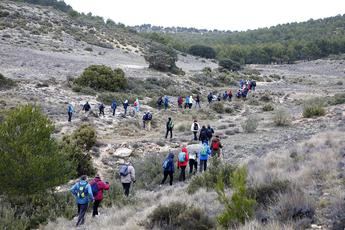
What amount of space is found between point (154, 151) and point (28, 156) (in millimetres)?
9795

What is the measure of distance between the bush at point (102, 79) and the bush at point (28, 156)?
75.1ft

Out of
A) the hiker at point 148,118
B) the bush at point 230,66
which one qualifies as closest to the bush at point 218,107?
the hiker at point 148,118

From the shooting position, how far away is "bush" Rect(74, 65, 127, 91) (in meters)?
36.0

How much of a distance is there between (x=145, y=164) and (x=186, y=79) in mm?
33574

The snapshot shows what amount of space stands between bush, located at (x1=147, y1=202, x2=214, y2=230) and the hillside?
26 mm

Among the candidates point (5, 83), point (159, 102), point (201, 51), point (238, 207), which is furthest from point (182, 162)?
point (201, 51)

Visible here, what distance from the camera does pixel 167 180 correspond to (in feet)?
53.0

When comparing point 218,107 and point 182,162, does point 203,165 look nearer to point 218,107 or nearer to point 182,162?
point 182,162

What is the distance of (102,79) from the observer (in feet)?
120

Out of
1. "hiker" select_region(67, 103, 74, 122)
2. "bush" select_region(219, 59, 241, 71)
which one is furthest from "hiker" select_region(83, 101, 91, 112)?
"bush" select_region(219, 59, 241, 71)

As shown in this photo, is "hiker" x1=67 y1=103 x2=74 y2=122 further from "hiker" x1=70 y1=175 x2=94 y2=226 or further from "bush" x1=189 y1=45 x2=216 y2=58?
"bush" x1=189 y1=45 x2=216 y2=58

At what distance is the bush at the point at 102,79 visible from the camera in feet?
118

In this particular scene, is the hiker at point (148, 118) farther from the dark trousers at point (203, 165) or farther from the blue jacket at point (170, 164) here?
the blue jacket at point (170, 164)

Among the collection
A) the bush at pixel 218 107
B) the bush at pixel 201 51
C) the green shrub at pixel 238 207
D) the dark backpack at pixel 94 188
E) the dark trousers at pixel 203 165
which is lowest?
the bush at pixel 218 107
